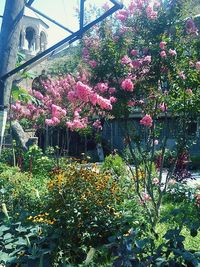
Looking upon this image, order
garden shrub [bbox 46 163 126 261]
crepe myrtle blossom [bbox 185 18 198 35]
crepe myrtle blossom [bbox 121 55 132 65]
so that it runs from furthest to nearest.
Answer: crepe myrtle blossom [bbox 185 18 198 35] → crepe myrtle blossom [bbox 121 55 132 65] → garden shrub [bbox 46 163 126 261]

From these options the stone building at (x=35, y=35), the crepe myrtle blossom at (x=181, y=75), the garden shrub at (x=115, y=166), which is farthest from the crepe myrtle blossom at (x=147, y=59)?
the stone building at (x=35, y=35)

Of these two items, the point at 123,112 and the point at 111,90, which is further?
the point at 123,112

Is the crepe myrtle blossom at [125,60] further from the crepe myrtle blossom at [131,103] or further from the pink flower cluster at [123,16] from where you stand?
the pink flower cluster at [123,16]

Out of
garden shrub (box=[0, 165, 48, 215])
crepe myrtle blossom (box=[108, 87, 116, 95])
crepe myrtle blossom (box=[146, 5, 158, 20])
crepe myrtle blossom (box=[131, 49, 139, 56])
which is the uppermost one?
crepe myrtle blossom (box=[146, 5, 158, 20])

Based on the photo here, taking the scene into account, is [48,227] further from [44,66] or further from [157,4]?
[44,66]

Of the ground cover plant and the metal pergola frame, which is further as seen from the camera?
the ground cover plant

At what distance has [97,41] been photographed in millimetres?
5379

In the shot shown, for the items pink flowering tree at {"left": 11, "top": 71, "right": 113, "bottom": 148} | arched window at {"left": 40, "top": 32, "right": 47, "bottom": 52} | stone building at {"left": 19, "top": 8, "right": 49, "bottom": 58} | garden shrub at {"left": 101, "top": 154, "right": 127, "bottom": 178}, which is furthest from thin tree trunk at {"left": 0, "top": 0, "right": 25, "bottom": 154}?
arched window at {"left": 40, "top": 32, "right": 47, "bottom": 52}

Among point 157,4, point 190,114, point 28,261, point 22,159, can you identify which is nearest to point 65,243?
point 28,261

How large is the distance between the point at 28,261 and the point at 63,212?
2.93ft

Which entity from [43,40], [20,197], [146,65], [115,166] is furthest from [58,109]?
[43,40]

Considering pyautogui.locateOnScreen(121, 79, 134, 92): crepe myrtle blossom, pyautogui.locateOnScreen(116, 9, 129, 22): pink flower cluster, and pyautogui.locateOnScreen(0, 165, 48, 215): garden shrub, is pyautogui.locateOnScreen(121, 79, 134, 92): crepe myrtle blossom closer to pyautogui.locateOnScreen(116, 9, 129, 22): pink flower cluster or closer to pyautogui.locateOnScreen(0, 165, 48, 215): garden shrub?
pyautogui.locateOnScreen(116, 9, 129, 22): pink flower cluster

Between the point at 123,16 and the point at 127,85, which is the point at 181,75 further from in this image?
the point at 123,16

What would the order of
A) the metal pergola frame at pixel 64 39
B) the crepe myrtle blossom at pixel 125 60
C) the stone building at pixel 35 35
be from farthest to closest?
1. the stone building at pixel 35 35
2. the crepe myrtle blossom at pixel 125 60
3. the metal pergola frame at pixel 64 39
